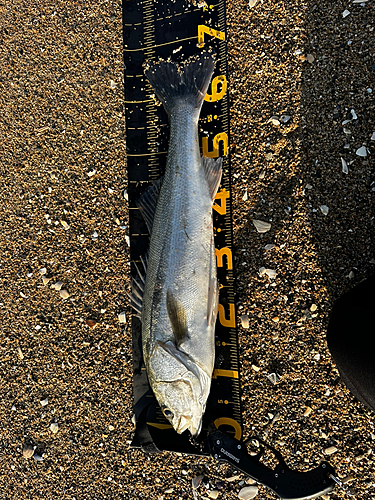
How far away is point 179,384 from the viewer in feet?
5.99

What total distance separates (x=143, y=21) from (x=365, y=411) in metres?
3.36

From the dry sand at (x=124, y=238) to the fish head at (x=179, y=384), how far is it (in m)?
0.50

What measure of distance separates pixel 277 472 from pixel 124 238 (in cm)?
202

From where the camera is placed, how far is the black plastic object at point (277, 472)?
6.54 feet

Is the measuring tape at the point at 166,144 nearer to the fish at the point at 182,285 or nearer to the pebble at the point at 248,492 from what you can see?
the fish at the point at 182,285

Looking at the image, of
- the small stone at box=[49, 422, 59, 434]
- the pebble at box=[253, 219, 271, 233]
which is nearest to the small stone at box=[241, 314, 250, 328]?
the pebble at box=[253, 219, 271, 233]

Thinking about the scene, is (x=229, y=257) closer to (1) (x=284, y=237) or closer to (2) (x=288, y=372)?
(1) (x=284, y=237)

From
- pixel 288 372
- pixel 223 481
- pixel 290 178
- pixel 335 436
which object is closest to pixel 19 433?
pixel 223 481

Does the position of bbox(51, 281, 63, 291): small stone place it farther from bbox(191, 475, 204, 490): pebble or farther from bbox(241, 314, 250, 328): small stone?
bbox(191, 475, 204, 490): pebble

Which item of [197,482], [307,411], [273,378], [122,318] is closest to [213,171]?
[122,318]

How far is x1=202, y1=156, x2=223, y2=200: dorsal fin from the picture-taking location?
82.0 inches

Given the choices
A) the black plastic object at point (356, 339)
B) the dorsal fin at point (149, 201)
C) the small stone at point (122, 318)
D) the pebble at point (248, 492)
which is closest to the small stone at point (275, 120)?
the dorsal fin at point (149, 201)

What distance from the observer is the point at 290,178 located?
2.19 m

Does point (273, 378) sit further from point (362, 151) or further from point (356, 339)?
point (362, 151)
